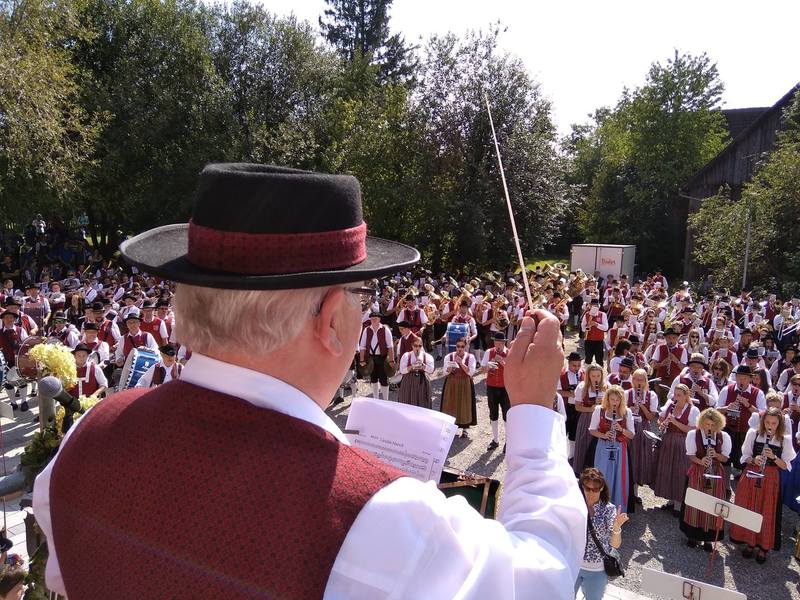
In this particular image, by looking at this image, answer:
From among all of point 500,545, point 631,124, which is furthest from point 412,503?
point 631,124

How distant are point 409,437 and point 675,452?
23.0 ft

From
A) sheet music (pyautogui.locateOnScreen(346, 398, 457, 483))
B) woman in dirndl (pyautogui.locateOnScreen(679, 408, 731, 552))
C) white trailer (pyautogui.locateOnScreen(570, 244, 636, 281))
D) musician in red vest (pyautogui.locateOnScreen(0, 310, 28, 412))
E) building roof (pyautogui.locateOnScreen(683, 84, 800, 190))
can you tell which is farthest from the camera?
building roof (pyautogui.locateOnScreen(683, 84, 800, 190))

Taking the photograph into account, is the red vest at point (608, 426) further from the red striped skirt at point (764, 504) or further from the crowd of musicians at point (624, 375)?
the red striped skirt at point (764, 504)

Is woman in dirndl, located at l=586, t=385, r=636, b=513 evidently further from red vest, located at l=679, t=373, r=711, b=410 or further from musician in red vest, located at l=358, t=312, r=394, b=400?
musician in red vest, located at l=358, t=312, r=394, b=400

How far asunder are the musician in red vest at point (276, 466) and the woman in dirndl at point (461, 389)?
8.63 meters

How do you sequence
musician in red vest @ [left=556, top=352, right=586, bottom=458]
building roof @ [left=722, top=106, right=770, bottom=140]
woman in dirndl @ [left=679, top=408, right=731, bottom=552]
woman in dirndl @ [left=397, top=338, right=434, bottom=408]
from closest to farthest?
woman in dirndl @ [left=679, top=408, right=731, bottom=552] < musician in red vest @ [left=556, top=352, right=586, bottom=458] < woman in dirndl @ [left=397, top=338, right=434, bottom=408] < building roof @ [left=722, top=106, right=770, bottom=140]

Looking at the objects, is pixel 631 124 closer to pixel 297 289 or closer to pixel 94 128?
pixel 94 128

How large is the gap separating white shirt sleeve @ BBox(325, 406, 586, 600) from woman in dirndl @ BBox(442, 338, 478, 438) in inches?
343

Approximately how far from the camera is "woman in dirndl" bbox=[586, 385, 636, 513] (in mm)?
7277

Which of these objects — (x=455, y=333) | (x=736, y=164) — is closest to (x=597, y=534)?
(x=455, y=333)

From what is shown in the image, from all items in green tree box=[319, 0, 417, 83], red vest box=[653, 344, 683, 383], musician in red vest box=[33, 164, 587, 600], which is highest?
green tree box=[319, 0, 417, 83]

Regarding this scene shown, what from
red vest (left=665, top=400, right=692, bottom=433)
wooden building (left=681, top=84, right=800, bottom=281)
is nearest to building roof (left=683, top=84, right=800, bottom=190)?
wooden building (left=681, top=84, right=800, bottom=281)

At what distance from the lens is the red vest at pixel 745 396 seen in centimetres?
824

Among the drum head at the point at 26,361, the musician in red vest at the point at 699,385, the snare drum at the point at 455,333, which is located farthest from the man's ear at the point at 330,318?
the snare drum at the point at 455,333
